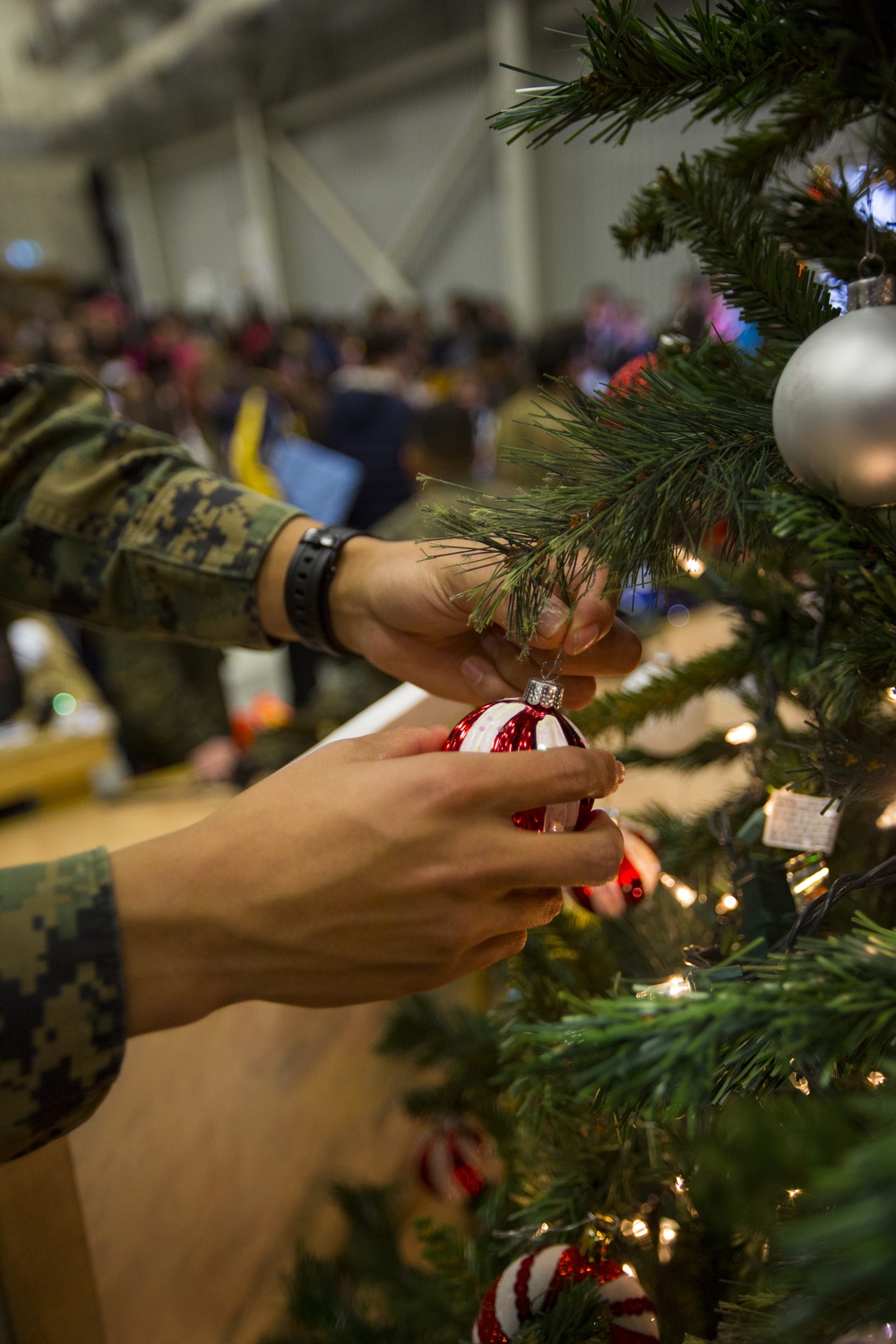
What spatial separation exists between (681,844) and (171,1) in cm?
1096

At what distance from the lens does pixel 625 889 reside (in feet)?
1.99

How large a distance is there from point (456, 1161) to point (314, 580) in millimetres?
800

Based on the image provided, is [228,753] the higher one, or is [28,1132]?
[28,1132]

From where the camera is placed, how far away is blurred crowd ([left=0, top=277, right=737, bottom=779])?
1.61 m

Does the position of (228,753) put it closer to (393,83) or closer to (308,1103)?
(308,1103)

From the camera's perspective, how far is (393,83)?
827 centimetres

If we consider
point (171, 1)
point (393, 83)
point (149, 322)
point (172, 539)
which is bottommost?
point (172, 539)

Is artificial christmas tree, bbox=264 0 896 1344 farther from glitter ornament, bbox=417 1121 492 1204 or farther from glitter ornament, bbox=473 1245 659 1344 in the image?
glitter ornament, bbox=417 1121 492 1204

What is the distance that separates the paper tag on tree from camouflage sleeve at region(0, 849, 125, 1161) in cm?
38

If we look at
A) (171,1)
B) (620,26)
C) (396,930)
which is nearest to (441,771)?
(396,930)

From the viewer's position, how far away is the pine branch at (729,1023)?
0.26m

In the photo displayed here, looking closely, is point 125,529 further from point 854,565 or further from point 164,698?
point 164,698

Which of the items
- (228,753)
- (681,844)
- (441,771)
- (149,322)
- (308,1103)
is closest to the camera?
(441,771)

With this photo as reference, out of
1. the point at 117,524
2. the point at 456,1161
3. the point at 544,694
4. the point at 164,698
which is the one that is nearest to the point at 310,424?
the point at 164,698
